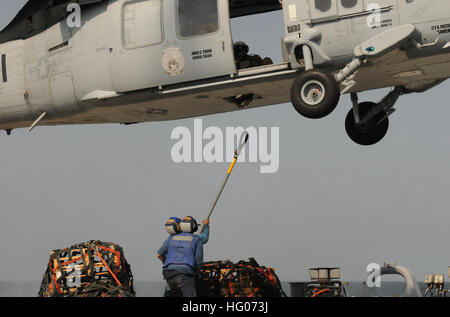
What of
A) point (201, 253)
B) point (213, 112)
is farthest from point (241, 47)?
point (201, 253)

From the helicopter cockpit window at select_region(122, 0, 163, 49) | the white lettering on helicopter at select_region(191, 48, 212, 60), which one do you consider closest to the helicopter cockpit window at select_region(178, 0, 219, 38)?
the white lettering on helicopter at select_region(191, 48, 212, 60)

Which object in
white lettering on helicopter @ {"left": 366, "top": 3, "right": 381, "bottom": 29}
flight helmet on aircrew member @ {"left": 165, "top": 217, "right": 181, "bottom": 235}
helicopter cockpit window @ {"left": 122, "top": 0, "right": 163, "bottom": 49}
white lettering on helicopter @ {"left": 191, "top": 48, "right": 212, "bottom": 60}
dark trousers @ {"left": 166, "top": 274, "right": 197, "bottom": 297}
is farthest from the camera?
helicopter cockpit window @ {"left": 122, "top": 0, "right": 163, "bottom": 49}

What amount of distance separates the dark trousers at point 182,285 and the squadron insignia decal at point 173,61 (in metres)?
5.69

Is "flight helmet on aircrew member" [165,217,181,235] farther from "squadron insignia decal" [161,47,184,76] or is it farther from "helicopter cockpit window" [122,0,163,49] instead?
"helicopter cockpit window" [122,0,163,49]

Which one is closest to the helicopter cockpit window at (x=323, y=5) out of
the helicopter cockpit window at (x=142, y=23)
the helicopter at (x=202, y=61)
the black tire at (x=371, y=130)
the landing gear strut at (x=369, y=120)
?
the helicopter at (x=202, y=61)

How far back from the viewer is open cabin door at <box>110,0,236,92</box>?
16641 millimetres

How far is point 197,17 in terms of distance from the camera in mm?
16750

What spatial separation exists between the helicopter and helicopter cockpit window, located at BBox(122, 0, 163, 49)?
2 centimetres

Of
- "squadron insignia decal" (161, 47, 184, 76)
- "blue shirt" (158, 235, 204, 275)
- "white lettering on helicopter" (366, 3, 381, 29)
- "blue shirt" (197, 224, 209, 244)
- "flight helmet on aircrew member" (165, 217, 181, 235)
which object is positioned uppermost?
"white lettering on helicopter" (366, 3, 381, 29)

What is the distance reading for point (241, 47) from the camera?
19.1 metres

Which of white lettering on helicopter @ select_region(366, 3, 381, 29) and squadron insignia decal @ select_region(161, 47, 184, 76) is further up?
white lettering on helicopter @ select_region(366, 3, 381, 29)

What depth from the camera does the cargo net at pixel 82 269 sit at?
12.0m

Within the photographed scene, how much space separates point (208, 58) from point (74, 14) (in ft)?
12.6
